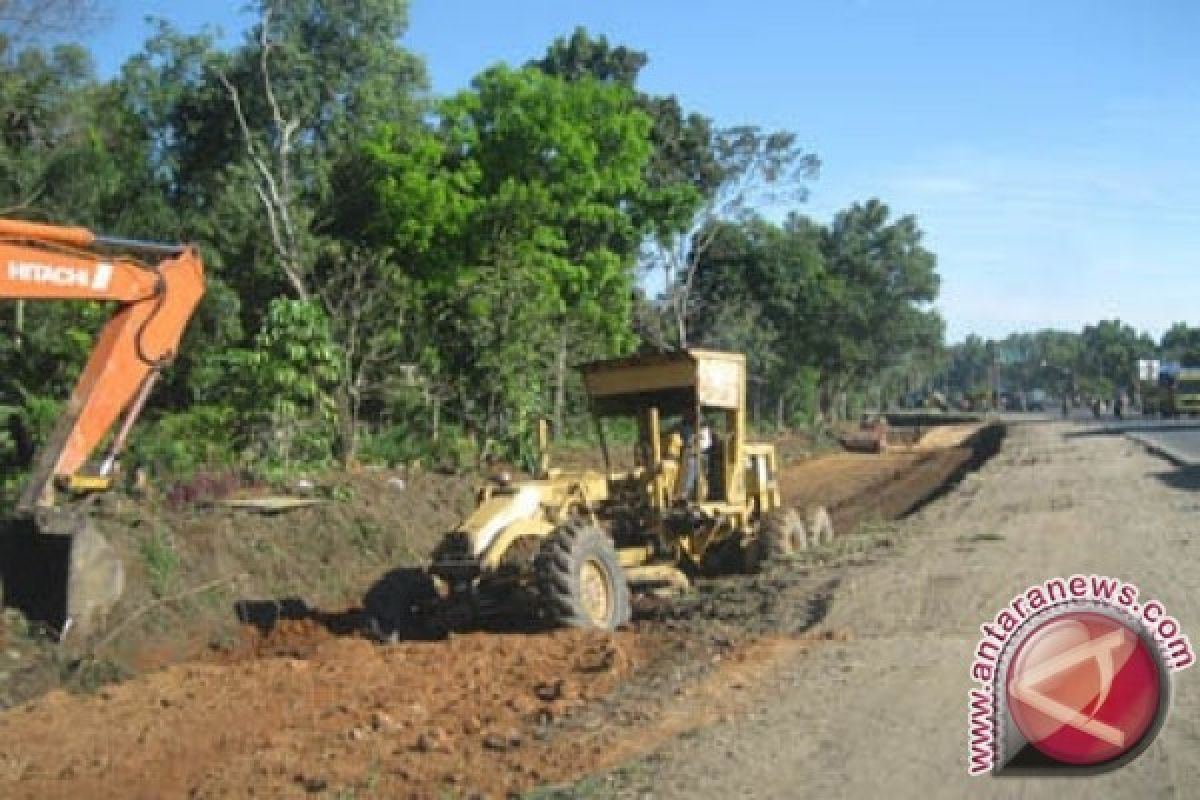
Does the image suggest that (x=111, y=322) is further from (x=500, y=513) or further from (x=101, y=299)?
(x=500, y=513)

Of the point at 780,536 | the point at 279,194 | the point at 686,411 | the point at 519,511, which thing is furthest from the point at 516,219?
the point at 519,511

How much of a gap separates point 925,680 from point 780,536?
21.5ft

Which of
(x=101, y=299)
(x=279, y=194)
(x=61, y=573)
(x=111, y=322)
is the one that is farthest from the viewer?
(x=279, y=194)

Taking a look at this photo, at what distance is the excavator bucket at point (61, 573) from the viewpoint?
34.9 ft

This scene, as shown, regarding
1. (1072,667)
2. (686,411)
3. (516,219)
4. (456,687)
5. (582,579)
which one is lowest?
(456,687)

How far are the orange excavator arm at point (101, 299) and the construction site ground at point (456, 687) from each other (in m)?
1.52

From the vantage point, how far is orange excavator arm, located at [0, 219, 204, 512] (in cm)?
1026

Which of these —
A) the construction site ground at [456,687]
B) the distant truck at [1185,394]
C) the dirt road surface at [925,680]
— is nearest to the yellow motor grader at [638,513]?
the construction site ground at [456,687]

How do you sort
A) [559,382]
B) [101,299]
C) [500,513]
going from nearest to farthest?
[101,299], [500,513], [559,382]

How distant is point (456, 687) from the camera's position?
30.3ft

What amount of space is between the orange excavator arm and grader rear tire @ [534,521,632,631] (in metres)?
3.73

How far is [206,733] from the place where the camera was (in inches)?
335

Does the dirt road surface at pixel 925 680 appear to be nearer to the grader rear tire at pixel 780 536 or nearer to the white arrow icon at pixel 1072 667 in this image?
the white arrow icon at pixel 1072 667

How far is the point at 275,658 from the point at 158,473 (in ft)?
26.4
